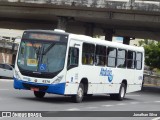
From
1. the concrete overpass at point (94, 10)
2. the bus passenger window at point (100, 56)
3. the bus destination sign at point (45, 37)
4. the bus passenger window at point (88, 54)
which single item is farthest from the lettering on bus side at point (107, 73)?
the concrete overpass at point (94, 10)

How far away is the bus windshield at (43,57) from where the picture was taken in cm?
1992

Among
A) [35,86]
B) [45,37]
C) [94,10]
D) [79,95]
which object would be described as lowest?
[79,95]

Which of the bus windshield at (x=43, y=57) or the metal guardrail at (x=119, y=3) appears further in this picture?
the metal guardrail at (x=119, y=3)

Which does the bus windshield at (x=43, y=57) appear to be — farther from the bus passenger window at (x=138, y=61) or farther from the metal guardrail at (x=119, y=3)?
the metal guardrail at (x=119, y=3)

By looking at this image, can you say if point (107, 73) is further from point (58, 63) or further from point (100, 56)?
point (58, 63)

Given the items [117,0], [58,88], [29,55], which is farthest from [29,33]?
[117,0]

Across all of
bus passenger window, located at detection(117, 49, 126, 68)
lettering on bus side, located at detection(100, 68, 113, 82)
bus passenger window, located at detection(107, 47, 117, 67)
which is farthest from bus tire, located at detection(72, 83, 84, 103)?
bus passenger window, located at detection(117, 49, 126, 68)

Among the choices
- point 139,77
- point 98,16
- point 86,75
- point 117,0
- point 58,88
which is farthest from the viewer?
point 98,16

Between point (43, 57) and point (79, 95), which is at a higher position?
point (43, 57)

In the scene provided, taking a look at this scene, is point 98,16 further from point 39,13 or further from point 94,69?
point 94,69

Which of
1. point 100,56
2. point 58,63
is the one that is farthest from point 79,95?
point 100,56

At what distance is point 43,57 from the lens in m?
20.0

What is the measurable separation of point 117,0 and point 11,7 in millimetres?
9306

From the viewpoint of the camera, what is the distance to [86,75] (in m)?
21.5
